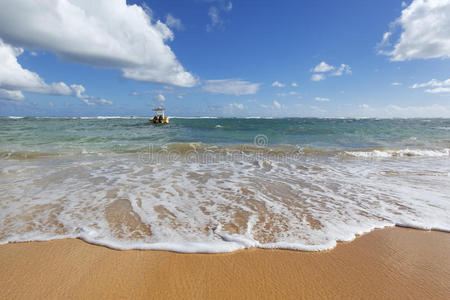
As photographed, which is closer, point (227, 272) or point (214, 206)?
point (227, 272)

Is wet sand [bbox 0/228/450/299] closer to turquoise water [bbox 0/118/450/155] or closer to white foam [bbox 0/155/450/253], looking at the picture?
white foam [bbox 0/155/450/253]

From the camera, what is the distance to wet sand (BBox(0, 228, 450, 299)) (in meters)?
1.89

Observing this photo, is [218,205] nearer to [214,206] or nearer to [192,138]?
[214,206]

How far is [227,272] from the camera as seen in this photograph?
213cm

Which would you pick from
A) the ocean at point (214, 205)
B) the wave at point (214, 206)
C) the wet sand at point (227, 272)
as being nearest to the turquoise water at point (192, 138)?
the ocean at point (214, 205)

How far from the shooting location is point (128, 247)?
2498mm

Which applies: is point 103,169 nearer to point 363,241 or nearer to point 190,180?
point 190,180

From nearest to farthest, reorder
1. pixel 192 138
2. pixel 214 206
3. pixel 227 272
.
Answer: pixel 227 272 → pixel 214 206 → pixel 192 138

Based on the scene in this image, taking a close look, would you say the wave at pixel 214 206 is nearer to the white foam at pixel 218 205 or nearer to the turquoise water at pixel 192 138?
the white foam at pixel 218 205

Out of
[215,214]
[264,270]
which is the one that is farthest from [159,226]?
[264,270]

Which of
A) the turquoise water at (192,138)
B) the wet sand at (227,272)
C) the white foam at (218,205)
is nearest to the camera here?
the wet sand at (227,272)

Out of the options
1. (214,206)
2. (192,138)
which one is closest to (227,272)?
(214,206)

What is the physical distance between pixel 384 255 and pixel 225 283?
1.81 m

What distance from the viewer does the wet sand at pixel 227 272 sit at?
1.89 meters
